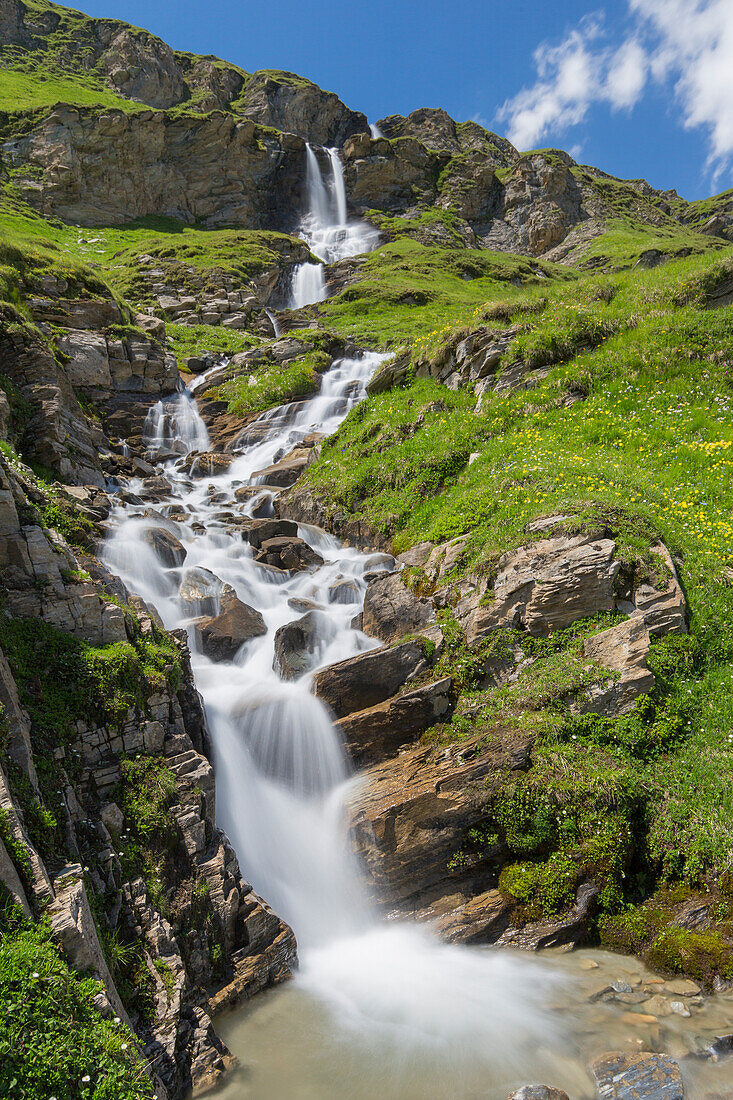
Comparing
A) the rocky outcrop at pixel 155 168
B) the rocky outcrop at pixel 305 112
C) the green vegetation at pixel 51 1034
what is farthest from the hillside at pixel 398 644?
the rocky outcrop at pixel 305 112

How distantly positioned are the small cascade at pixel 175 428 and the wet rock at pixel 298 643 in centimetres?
1454

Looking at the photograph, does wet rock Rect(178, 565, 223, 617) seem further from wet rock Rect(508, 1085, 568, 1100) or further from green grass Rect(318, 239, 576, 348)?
green grass Rect(318, 239, 576, 348)

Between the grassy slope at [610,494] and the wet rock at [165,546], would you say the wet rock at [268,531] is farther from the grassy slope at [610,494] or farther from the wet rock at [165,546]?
the wet rock at [165,546]

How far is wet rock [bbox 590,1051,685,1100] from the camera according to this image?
541 centimetres

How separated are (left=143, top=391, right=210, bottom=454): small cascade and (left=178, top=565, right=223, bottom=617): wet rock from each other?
37.1ft

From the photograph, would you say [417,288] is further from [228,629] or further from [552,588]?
[552,588]

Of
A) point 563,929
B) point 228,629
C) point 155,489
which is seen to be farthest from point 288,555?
point 563,929

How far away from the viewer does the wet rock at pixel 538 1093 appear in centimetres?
550

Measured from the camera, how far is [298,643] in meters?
12.0

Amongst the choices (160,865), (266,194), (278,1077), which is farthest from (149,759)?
(266,194)

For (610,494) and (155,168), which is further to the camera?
(155,168)

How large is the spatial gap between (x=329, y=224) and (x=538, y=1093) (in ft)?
256

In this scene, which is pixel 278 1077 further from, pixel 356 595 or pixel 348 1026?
pixel 356 595

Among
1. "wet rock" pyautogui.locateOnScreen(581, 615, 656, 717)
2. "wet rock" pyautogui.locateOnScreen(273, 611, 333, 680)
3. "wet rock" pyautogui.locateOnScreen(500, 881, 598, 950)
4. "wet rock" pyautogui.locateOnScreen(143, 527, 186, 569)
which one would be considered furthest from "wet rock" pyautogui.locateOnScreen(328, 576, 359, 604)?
"wet rock" pyautogui.locateOnScreen(500, 881, 598, 950)
